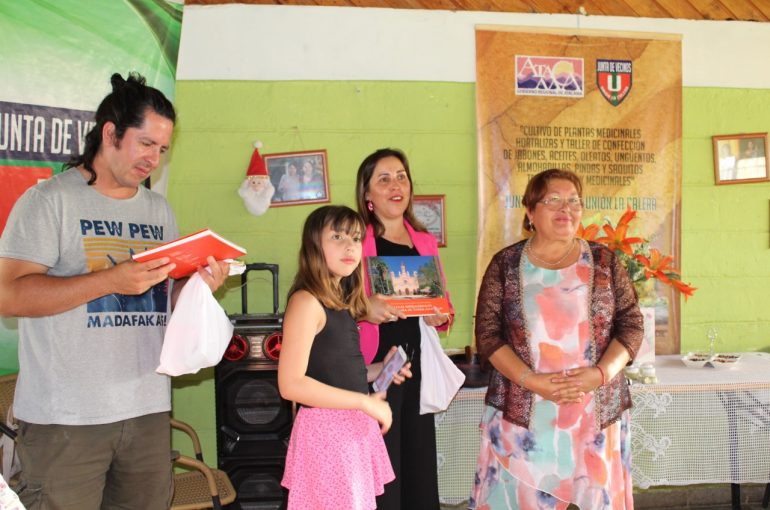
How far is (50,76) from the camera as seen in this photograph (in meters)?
2.87

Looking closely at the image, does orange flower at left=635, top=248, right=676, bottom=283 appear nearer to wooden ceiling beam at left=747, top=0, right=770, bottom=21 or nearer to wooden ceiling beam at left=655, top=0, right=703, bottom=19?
wooden ceiling beam at left=655, top=0, right=703, bottom=19

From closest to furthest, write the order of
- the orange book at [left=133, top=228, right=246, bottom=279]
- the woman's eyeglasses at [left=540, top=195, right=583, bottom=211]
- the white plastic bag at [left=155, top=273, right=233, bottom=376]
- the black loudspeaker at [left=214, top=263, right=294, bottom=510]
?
the orange book at [left=133, top=228, right=246, bottom=279] → the white plastic bag at [left=155, top=273, right=233, bottom=376] → the woman's eyeglasses at [left=540, top=195, right=583, bottom=211] → the black loudspeaker at [left=214, top=263, right=294, bottom=510]

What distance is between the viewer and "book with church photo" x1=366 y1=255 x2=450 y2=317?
2383mm

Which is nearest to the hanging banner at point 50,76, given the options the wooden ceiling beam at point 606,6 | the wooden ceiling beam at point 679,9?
the wooden ceiling beam at point 606,6

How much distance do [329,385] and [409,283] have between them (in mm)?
616

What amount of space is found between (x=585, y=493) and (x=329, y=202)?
2.07 m

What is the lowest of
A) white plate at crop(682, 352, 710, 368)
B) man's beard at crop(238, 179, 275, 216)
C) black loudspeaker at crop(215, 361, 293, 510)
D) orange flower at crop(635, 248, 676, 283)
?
black loudspeaker at crop(215, 361, 293, 510)

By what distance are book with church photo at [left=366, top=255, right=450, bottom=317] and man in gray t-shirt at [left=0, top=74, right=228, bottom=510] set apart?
0.67 metres

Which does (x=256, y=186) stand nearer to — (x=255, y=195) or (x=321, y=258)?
(x=255, y=195)

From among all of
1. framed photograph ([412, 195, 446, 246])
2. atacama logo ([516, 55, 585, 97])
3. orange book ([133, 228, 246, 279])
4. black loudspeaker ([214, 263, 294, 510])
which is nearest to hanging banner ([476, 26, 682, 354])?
atacama logo ([516, 55, 585, 97])

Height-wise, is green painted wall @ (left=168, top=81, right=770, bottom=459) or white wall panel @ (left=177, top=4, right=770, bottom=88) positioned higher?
white wall panel @ (left=177, top=4, right=770, bottom=88)

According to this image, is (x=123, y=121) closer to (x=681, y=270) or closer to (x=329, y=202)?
(x=329, y=202)

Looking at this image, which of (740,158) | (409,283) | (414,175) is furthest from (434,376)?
(740,158)

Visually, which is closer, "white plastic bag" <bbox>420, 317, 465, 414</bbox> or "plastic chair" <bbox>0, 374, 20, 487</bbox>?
"white plastic bag" <bbox>420, 317, 465, 414</bbox>
